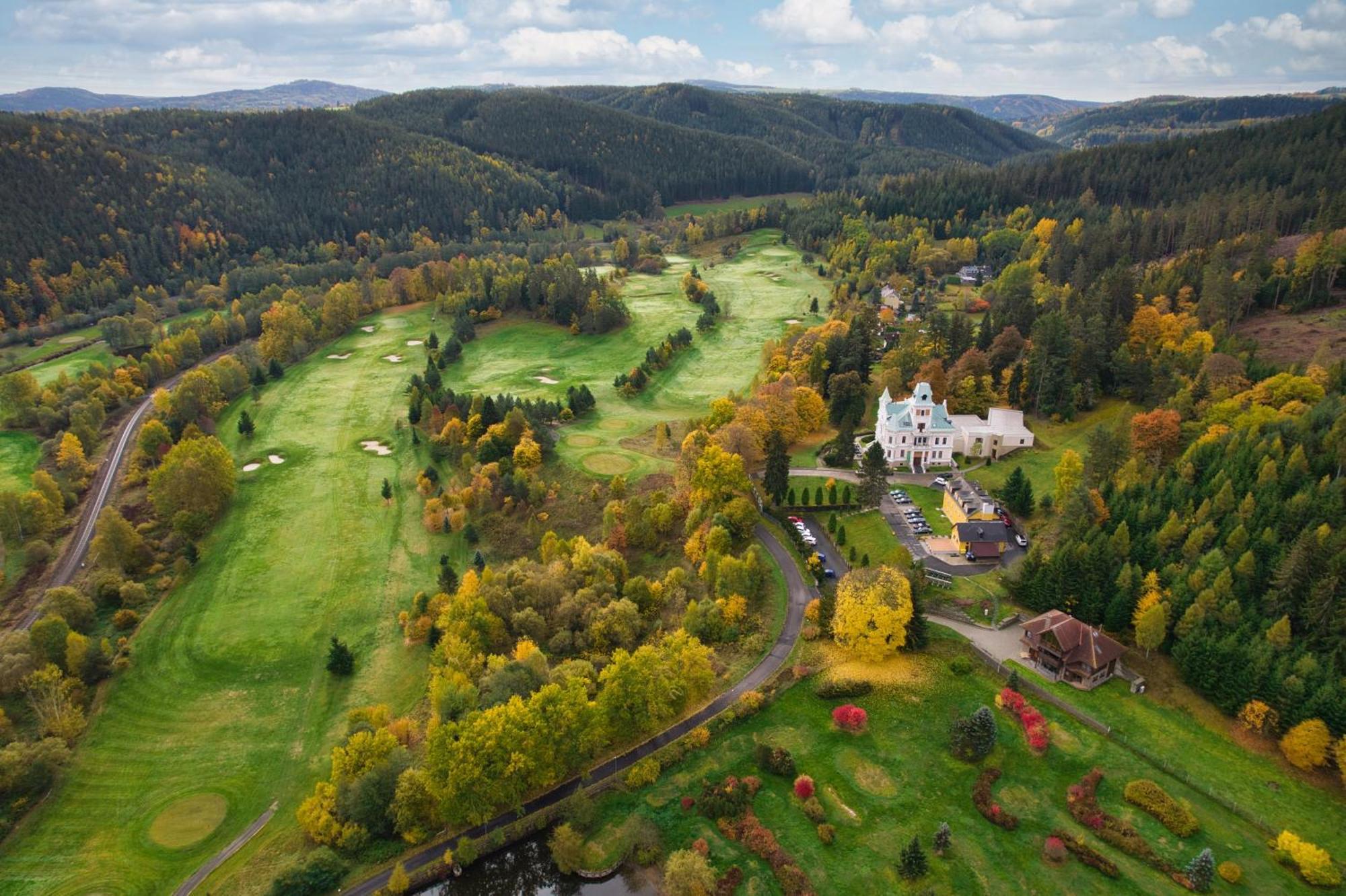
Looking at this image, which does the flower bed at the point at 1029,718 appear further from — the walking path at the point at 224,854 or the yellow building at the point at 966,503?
the walking path at the point at 224,854

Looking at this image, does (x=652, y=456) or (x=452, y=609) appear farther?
(x=652, y=456)

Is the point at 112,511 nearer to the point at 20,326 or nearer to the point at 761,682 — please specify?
the point at 761,682

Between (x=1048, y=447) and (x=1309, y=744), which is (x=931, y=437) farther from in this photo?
(x=1309, y=744)

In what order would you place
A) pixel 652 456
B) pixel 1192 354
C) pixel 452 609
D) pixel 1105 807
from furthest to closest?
1. pixel 652 456
2. pixel 1192 354
3. pixel 452 609
4. pixel 1105 807

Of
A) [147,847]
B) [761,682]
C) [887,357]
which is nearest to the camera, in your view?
[147,847]

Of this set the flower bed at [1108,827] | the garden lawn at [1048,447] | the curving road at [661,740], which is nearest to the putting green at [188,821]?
the curving road at [661,740]

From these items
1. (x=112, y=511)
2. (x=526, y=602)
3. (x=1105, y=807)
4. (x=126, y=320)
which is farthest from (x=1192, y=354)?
(x=126, y=320)
